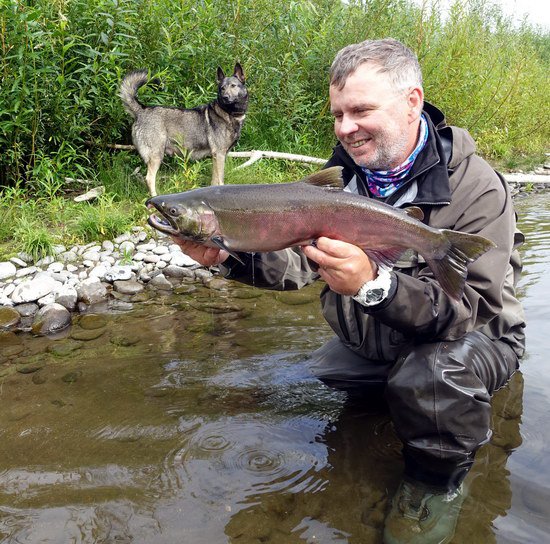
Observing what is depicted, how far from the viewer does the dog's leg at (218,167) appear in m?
8.82

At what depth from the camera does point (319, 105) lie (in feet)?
35.9

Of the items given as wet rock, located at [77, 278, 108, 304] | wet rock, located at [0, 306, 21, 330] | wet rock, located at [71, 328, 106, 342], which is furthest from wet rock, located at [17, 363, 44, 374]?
wet rock, located at [77, 278, 108, 304]

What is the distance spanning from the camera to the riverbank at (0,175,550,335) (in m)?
5.48

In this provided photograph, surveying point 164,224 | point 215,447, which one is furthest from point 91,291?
point 164,224

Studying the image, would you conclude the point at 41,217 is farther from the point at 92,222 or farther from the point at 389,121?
the point at 389,121

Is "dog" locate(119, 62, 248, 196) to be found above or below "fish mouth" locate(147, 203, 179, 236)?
below

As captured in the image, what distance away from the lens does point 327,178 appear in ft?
8.55

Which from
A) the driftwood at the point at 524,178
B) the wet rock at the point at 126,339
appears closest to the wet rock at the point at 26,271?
the wet rock at the point at 126,339

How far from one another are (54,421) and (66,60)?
570 cm

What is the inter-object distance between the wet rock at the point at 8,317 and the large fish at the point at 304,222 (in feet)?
11.6

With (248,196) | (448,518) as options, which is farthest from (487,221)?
(448,518)

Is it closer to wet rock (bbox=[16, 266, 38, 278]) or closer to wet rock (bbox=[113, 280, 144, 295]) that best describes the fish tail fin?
wet rock (bbox=[113, 280, 144, 295])

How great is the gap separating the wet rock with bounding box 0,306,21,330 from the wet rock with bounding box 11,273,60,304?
0.57ft

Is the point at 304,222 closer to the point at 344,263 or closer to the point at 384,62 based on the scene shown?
the point at 344,263
